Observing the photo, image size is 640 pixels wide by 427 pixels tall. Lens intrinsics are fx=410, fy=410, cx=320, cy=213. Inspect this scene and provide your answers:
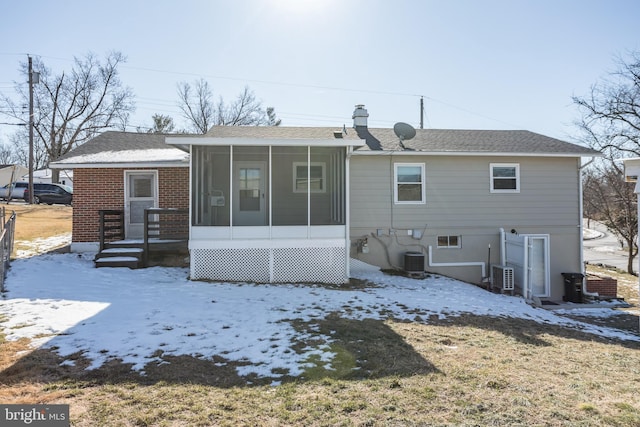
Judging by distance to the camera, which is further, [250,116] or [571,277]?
[250,116]

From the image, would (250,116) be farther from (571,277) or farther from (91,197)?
(571,277)

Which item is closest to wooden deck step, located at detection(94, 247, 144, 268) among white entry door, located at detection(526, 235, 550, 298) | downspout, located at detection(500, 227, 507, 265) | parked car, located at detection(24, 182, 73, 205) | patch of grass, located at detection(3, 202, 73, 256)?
patch of grass, located at detection(3, 202, 73, 256)

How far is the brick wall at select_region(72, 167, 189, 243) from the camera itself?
11.5 metres

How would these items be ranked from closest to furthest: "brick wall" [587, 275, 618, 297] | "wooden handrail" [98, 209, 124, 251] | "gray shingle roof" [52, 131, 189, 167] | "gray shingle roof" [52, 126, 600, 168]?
"wooden handrail" [98, 209, 124, 251]
"gray shingle roof" [52, 131, 189, 167]
"gray shingle roof" [52, 126, 600, 168]
"brick wall" [587, 275, 618, 297]

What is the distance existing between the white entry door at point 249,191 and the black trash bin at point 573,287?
29.2 feet

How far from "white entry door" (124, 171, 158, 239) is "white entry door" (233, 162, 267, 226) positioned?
8.09 ft

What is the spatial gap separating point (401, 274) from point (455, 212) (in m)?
2.50

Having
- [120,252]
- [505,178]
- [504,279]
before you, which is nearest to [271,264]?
[120,252]

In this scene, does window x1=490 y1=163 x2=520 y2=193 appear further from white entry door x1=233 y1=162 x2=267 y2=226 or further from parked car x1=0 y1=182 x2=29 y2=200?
parked car x1=0 y1=182 x2=29 y2=200

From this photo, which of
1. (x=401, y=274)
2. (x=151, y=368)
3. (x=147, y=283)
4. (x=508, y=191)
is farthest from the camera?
Answer: (x=508, y=191)

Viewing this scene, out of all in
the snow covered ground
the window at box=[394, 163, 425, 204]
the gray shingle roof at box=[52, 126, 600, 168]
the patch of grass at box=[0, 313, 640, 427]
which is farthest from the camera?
the window at box=[394, 163, 425, 204]

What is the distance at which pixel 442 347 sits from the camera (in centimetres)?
525

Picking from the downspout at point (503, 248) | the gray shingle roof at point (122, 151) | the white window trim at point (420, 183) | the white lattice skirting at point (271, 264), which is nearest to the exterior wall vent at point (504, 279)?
the downspout at point (503, 248)

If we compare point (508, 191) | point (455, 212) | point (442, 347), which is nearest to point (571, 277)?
point (508, 191)
